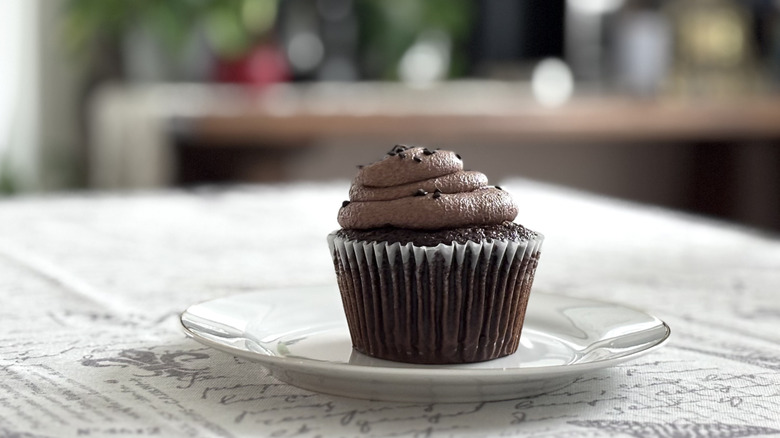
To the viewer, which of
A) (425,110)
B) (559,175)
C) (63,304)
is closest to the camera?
(63,304)

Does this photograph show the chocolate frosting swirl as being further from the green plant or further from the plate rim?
the green plant

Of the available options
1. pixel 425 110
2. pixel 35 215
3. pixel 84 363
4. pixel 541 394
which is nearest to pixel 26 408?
pixel 84 363

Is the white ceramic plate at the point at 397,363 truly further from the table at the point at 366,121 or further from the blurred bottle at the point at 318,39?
the blurred bottle at the point at 318,39

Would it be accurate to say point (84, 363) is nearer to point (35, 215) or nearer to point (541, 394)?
point (541, 394)

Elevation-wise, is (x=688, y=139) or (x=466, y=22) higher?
(x=466, y=22)

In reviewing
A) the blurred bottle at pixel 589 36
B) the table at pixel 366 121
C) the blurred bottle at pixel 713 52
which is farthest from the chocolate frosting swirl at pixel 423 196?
the blurred bottle at pixel 589 36

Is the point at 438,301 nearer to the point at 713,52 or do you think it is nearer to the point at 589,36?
the point at 713,52

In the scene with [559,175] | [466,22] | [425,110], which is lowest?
[559,175]
